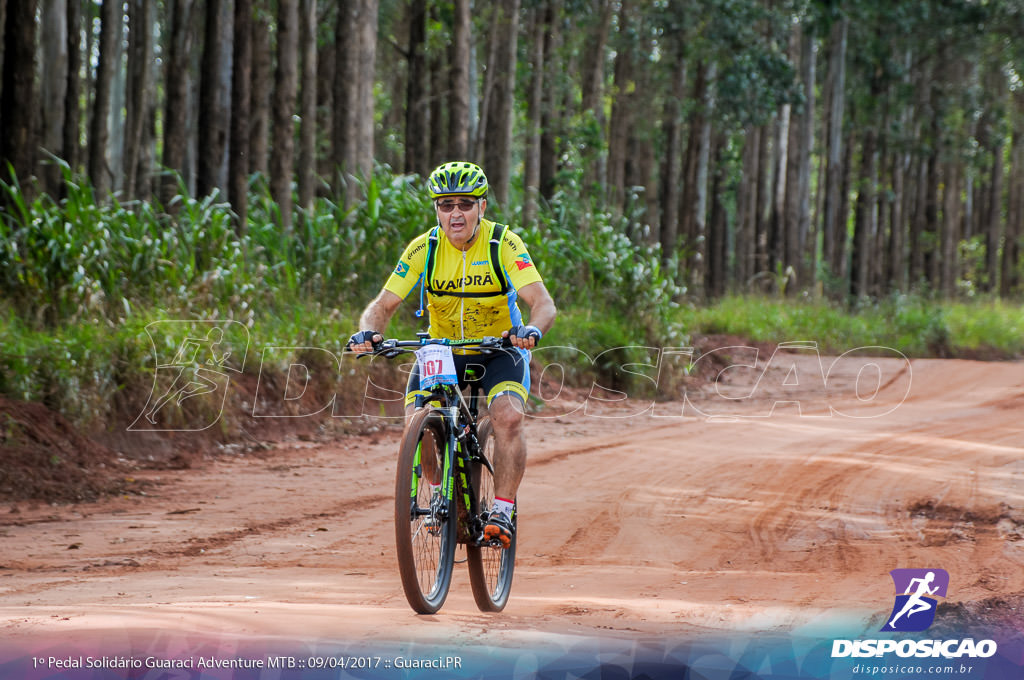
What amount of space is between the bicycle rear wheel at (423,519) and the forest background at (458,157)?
215 inches

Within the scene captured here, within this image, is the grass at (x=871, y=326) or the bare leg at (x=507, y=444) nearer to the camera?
the bare leg at (x=507, y=444)

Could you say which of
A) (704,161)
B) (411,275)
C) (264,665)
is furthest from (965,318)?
(264,665)

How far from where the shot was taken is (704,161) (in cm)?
2822

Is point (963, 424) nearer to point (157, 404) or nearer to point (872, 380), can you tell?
point (872, 380)

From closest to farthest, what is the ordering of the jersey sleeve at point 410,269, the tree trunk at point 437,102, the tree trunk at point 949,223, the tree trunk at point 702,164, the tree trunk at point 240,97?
1. the jersey sleeve at point 410,269
2. the tree trunk at point 240,97
3. the tree trunk at point 437,102
4. the tree trunk at point 702,164
5. the tree trunk at point 949,223

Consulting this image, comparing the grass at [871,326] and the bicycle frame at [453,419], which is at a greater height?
the bicycle frame at [453,419]

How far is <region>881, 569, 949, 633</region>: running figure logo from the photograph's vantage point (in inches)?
190

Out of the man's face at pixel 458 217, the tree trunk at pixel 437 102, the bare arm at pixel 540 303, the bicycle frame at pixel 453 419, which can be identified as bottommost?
the bicycle frame at pixel 453 419

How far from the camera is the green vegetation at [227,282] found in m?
10.1

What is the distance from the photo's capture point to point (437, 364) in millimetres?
5266

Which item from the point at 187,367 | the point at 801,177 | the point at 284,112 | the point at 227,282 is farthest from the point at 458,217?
the point at 801,177

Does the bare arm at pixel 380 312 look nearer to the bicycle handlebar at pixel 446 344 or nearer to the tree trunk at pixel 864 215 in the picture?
the bicycle handlebar at pixel 446 344

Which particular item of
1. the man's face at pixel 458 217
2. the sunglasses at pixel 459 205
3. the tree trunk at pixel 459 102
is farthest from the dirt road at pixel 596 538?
the tree trunk at pixel 459 102

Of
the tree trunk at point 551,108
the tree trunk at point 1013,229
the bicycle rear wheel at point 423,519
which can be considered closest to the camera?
the bicycle rear wheel at point 423,519
